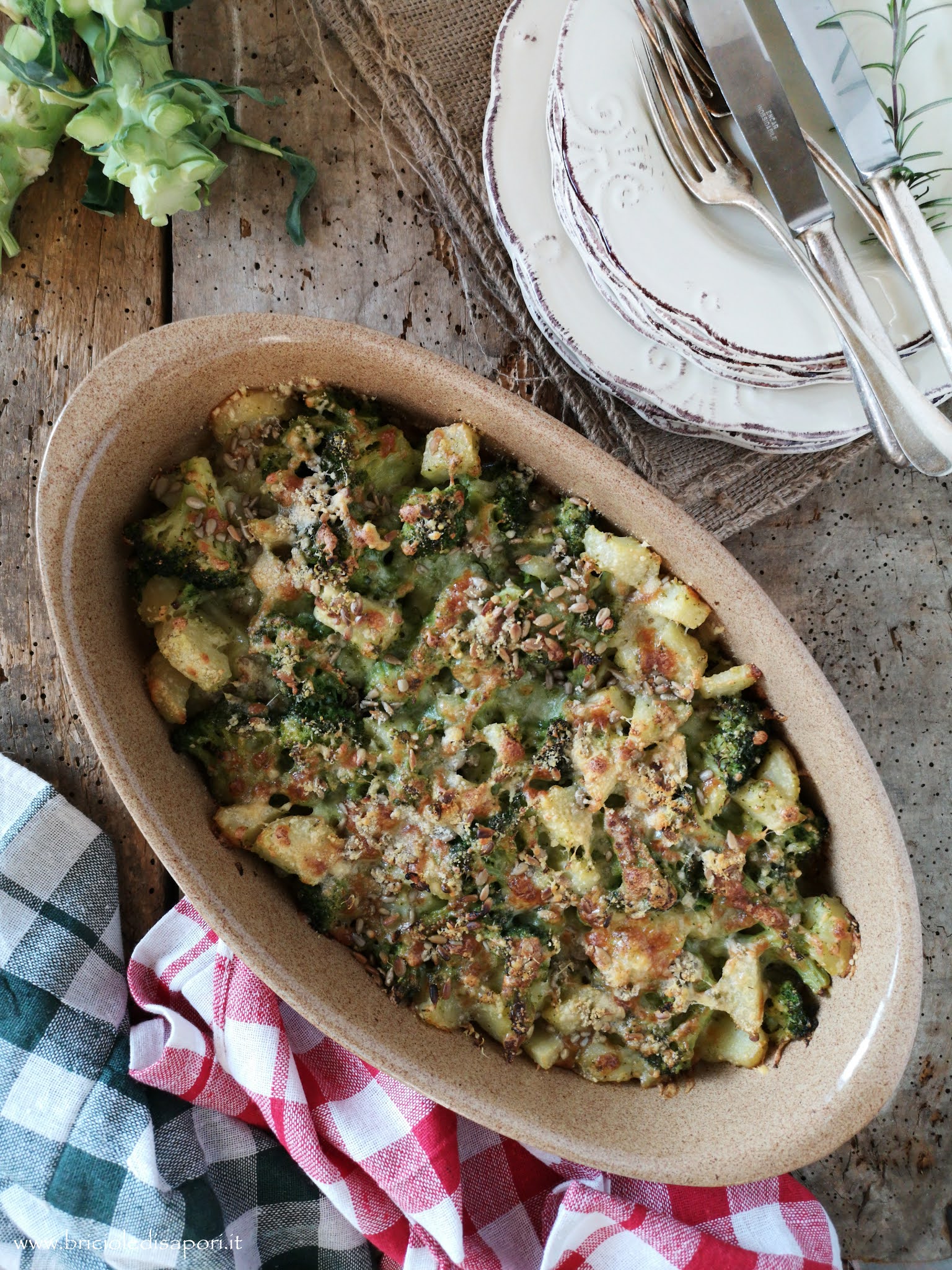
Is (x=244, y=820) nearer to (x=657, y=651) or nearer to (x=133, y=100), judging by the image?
(x=657, y=651)

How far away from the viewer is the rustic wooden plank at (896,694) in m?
2.24

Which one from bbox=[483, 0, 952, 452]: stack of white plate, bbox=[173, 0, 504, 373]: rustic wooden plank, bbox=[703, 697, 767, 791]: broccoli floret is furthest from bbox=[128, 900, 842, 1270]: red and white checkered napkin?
bbox=[483, 0, 952, 452]: stack of white plate

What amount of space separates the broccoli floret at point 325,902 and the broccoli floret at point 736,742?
722mm

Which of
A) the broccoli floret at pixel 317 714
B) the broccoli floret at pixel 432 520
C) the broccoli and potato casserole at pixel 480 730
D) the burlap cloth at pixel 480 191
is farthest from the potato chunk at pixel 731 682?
the broccoli floret at pixel 317 714

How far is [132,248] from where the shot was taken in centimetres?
220

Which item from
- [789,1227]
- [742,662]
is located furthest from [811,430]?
[789,1227]

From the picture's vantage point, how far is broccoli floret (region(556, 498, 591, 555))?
6.03 feet

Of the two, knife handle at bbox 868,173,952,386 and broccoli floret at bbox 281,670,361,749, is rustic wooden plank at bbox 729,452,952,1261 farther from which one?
broccoli floret at bbox 281,670,361,749

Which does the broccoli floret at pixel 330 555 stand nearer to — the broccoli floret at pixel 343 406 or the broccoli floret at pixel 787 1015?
the broccoli floret at pixel 343 406

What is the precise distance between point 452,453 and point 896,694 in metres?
1.17

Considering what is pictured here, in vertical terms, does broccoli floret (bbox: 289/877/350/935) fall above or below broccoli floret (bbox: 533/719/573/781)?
below

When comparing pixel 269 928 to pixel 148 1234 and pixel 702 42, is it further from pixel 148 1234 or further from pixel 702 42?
pixel 702 42

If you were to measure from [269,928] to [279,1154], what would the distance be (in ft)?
2.13

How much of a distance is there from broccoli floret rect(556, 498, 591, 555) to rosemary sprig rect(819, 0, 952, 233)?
2.51 feet
